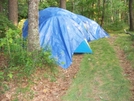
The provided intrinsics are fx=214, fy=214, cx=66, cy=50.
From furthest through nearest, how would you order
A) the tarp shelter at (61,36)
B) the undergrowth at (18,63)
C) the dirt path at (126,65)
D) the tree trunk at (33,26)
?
the tarp shelter at (61,36), the tree trunk at (33,26), the dirt path at (126,65), the undergrowth at (18,63)

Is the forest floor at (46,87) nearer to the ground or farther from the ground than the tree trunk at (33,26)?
nearer to the ground

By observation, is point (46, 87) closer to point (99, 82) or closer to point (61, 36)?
point (99, 82)

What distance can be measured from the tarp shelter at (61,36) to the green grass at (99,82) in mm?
543

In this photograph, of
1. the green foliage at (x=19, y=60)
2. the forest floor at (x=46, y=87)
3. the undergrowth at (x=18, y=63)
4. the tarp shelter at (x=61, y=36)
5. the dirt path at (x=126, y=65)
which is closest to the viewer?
the forest floor at (x=46, y=87)

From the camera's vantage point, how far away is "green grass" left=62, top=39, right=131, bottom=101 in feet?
16.6

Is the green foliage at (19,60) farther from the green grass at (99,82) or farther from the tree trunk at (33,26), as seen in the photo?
the green grass at (99,82)

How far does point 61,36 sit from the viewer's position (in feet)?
25.8

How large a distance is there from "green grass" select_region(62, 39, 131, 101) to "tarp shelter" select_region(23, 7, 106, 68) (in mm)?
543

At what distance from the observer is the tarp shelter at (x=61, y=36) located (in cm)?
731

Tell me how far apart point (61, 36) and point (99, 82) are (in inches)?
106

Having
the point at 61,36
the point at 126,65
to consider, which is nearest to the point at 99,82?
the point at 126,65

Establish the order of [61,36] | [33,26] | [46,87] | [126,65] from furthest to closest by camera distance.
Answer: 1. [61,36]
2. [126,65]
3. [33,26]
4. [46,87]

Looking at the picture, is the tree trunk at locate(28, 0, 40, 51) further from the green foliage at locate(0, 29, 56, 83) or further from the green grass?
the green grass

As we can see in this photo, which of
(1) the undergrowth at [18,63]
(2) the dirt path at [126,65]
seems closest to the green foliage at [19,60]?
(1) the undergrowth at [18,63]
